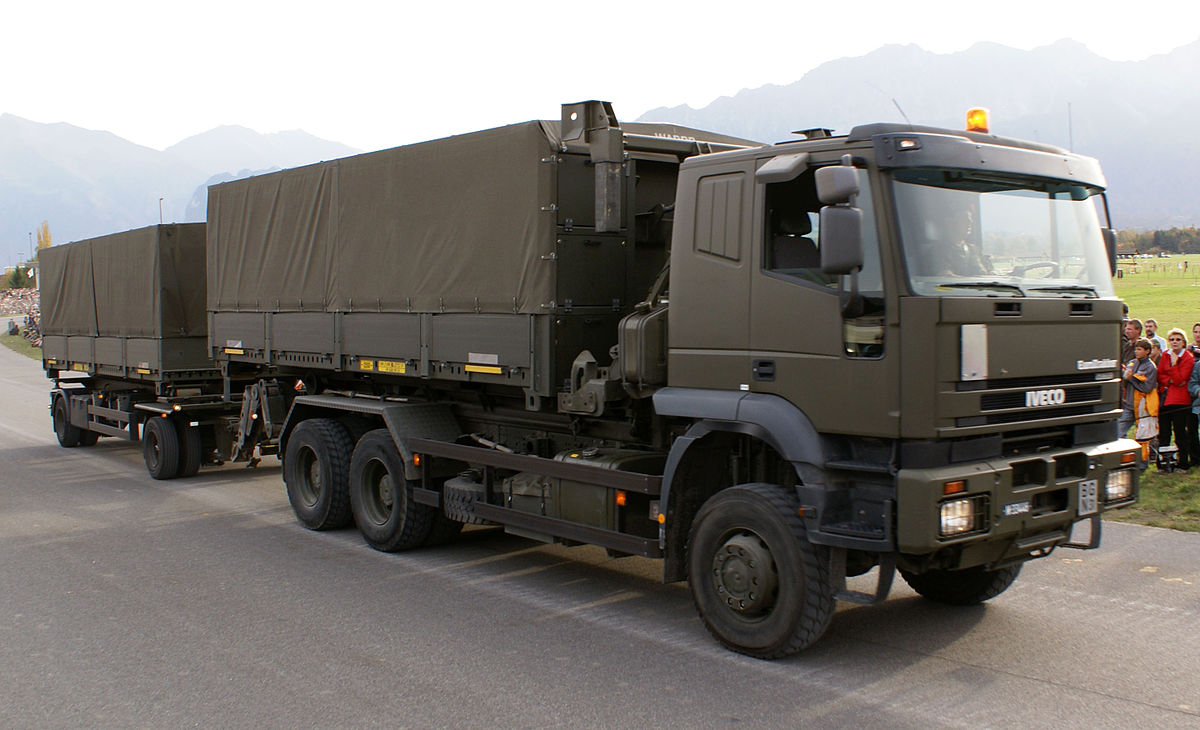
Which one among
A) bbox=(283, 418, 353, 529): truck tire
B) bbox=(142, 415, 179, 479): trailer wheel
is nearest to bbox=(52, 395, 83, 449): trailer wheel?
bbox=(142, 415, 179, 479): trailer wheel

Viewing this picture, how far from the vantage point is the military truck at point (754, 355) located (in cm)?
539

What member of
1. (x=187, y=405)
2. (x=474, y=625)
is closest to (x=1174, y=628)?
(x=474, y=625)

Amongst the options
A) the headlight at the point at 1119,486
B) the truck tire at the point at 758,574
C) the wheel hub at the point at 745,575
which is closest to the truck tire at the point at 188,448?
the truck tire at the point at 758,574

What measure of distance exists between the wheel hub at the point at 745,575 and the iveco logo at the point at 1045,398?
5.44 ft

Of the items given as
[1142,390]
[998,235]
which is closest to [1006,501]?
[998,235]

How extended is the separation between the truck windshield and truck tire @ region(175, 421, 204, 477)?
1055 centimetres

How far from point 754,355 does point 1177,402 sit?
7.45 meters

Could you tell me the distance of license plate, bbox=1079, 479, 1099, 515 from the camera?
588 cm

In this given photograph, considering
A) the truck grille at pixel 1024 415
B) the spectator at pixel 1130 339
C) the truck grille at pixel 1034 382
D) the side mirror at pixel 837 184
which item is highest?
the side mirror at pixel 837 184

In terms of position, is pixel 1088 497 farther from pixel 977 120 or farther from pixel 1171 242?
pixel 1171 242

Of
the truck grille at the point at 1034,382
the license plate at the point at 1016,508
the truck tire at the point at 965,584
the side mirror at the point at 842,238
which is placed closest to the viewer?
the side mirror at the point at 842,238

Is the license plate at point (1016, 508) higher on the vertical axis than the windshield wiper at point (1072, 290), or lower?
lower

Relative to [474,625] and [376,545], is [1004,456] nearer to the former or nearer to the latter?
[474,625]

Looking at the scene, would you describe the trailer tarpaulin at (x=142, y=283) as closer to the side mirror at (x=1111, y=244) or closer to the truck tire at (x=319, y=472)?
the truck tire at (x=319, y=472)
